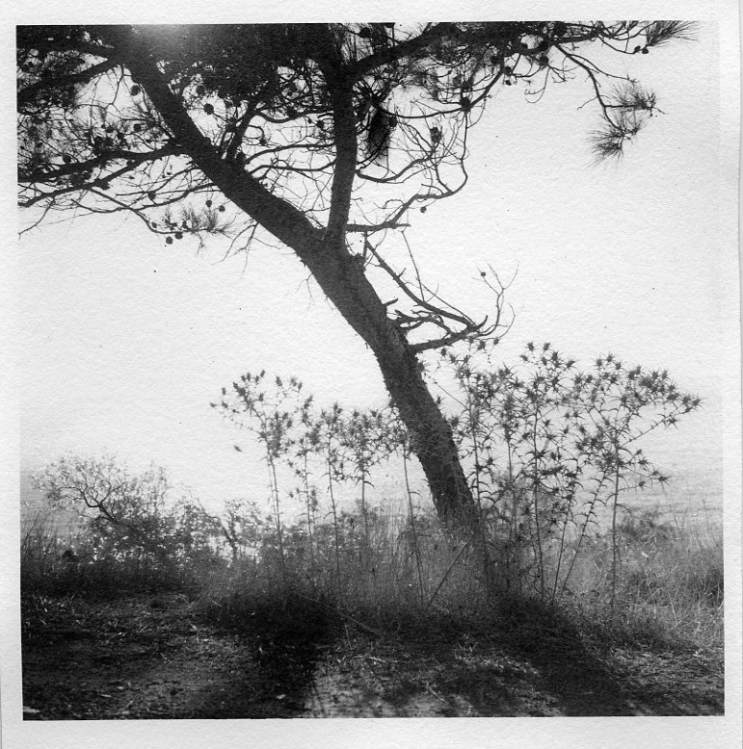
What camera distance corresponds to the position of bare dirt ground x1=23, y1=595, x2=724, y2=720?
212 cm

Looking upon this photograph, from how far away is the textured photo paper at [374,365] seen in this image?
218 cm

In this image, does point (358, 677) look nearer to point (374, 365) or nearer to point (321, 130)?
point (374, 365)

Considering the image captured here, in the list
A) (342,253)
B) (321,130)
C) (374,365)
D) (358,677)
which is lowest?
(358,677)

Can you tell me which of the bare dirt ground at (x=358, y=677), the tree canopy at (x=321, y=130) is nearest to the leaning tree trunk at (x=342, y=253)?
the tree canopy at (x=321, y=130)

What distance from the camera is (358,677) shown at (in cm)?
215

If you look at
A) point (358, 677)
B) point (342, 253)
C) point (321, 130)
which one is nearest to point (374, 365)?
point (342, 253)

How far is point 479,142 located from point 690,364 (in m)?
0.96

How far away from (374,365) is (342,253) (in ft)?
1.23

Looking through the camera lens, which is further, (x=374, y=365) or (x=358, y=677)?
(x=374, y=365)

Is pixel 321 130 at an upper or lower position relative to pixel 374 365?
upper

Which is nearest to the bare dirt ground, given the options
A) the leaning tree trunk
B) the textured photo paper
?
the textured photo paper

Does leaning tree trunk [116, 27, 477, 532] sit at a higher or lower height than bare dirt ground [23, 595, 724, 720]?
higher

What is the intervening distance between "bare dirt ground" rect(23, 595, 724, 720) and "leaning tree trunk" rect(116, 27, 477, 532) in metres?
0.43

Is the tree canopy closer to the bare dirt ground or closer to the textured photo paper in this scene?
the textured photo paper
